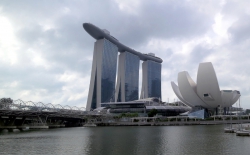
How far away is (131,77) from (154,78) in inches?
818

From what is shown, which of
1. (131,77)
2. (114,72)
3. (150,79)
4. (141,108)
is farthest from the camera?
(150,79)

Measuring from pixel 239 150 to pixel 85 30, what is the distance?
279ft

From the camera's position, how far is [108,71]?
9994cm

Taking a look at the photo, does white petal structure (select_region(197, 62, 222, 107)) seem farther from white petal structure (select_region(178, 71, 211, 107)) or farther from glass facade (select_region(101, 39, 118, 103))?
glass facade (select_region(101, 39, 118, 103))


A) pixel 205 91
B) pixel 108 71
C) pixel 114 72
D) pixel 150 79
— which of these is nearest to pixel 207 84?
pixel 205 91

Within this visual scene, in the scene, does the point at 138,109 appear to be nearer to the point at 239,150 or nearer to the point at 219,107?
the point at 219,107

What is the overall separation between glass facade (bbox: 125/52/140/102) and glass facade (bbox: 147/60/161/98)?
10438 millimetres

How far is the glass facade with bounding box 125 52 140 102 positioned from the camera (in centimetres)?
11606

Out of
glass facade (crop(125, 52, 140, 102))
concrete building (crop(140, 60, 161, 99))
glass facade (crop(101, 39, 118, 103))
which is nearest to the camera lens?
glass facade (crop(101, 39, 118, 103))

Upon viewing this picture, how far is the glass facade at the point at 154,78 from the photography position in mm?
132625

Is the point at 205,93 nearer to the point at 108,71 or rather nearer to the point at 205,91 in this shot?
the point at 205,91

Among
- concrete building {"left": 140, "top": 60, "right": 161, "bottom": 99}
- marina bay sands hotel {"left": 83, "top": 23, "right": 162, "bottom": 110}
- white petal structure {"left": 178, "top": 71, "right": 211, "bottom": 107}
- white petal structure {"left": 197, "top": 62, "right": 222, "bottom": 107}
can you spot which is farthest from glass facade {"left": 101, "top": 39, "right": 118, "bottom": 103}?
white petal structure {"left": 197, "top": 62, "right": 222, "bottom": 107}

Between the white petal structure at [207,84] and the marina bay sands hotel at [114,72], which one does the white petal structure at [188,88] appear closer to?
the white petal structure at [207,84]

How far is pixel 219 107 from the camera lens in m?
71.4
